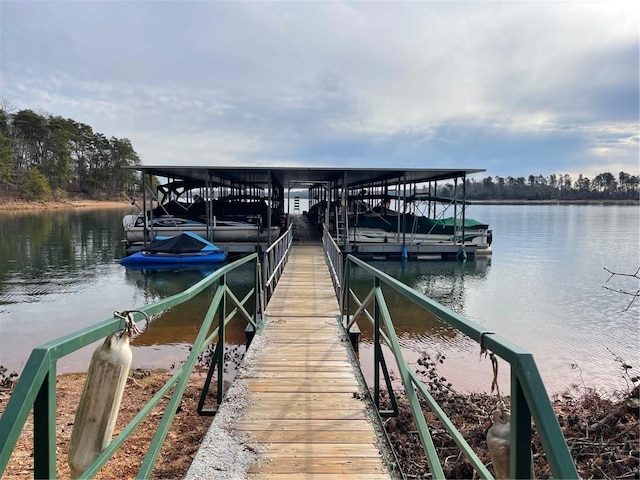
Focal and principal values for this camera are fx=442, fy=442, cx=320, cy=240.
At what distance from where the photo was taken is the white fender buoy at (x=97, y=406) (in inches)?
61.2

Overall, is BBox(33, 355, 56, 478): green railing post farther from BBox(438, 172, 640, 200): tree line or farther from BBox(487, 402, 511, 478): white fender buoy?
BBox(438, 172, 640, 200): tree line

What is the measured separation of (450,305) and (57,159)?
6239 cm

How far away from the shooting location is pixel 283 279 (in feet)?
30.6

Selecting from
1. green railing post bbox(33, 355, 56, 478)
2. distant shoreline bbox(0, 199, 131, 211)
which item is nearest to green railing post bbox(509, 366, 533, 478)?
green railing post bbox(33, 355, 56, 478)

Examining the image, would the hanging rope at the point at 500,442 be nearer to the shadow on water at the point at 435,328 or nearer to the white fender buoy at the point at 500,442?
the white fender buoy at the point at 500,442

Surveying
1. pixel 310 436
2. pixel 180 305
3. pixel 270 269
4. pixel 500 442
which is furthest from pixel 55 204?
pixel 500 442

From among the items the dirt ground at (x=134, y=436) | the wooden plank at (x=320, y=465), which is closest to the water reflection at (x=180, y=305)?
the dirt ground at (x=134, y=436)

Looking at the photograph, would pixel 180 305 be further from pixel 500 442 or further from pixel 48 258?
pixel 48 258

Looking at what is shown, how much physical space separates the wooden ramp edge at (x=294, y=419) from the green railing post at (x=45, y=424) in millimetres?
1316

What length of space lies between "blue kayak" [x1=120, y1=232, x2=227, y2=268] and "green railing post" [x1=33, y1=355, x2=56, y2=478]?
14.4 m

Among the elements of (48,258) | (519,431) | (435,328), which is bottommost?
(435,328)

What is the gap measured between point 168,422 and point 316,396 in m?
1.59

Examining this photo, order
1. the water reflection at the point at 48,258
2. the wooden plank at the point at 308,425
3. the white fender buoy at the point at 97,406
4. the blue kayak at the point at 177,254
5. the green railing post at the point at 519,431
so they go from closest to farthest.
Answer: the green railing post at the point at 519,431 → the white fender buoy at the point at 97,406 → the wooden plank at the point at 308,425 → the water reflection at the point at 48,258 → the blue kayak at the point at 177,254

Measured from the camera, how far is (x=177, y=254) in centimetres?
1527
